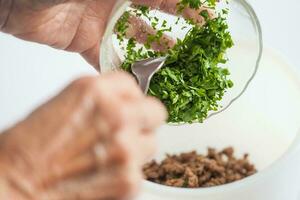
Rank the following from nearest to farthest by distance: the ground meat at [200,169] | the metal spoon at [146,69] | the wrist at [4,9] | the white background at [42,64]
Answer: the metal spoon at [146,69] → the wrist at [4,9] → the ground meat at [200,169] → the white background at [42,64]

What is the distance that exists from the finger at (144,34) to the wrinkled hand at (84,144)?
54 cm

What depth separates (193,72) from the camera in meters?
0.89

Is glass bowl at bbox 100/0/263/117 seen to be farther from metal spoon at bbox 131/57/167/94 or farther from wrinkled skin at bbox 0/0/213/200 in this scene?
wrinkled skin at bbox 0/0/213/200

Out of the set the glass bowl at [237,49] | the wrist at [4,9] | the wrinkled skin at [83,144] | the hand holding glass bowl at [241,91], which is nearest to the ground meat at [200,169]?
the hand holding glass bowl at [241,91]

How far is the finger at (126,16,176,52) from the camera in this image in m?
0.93

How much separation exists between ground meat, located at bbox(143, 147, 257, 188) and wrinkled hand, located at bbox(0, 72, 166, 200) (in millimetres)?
752

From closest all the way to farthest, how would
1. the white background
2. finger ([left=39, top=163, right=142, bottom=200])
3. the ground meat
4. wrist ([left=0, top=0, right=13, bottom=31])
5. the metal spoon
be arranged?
1. finger ([left=39, top=163, right=142, bottom=200])
2. the metal spoon
3. wrist ([left=0, top=0, right=13, bottom=31])
4. the ground meat
5. the white background

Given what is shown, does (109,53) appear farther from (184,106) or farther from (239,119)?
(239,119)

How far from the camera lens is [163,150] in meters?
1.27

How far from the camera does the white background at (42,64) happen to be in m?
1.27

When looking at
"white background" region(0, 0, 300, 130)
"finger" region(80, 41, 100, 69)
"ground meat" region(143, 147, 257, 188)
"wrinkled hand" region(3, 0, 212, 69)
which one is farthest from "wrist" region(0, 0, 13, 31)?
"ground meat" region(143, 147, 257, 188)

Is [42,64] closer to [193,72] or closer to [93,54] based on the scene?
[93,54]

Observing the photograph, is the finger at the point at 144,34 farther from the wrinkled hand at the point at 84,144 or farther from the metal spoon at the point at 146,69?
the wrinkled hand at the point at 84,144

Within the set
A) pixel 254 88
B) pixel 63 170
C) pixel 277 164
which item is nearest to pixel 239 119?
pixel 254 88
